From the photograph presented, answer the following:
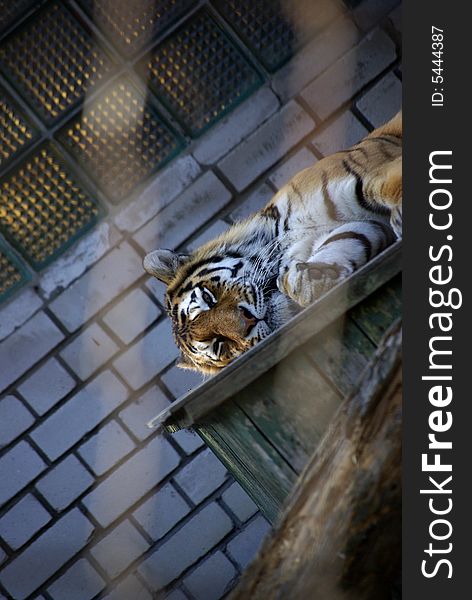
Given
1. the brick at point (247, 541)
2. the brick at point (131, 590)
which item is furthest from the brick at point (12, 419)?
the brick at point (247, 541)

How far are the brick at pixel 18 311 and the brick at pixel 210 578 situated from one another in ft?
4.09

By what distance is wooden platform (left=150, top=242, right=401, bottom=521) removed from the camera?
1.37 m

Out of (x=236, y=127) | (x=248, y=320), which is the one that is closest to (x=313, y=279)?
(x=248, y=320)

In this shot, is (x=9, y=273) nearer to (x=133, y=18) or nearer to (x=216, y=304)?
(x=133, y=18)

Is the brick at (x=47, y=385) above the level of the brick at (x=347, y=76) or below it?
below

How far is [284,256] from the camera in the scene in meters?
1.81

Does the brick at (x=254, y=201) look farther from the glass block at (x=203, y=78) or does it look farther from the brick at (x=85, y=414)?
the brick at (x=85, y=414)

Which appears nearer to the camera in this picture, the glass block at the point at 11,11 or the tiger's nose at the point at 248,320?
the tiger's nose at the point at 248,320

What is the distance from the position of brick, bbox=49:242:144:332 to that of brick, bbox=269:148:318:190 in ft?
2.15

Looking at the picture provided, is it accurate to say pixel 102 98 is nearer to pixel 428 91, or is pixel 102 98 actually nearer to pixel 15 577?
pixel 15 577

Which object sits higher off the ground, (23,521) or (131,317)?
(131,317)

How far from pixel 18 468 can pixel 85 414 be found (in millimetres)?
345

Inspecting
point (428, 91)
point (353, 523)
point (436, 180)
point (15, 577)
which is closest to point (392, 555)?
point (353, 523)

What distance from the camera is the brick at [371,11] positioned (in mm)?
3553
